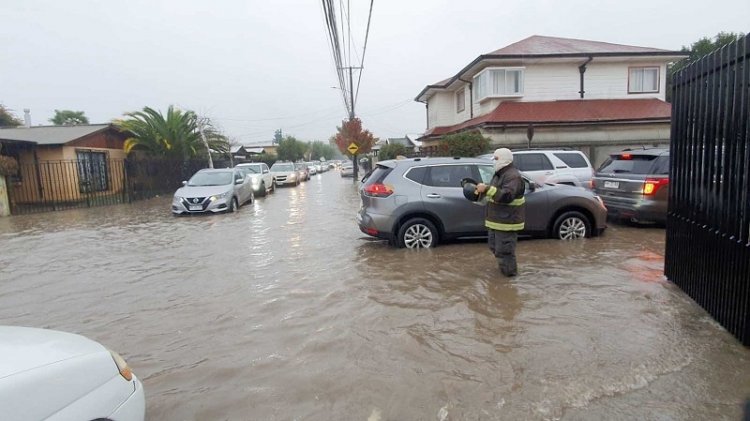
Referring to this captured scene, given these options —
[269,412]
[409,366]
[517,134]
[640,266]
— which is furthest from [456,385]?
[517,134]

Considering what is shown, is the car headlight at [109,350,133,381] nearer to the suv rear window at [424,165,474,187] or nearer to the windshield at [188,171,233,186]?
the suv rear window at [424,165,474,187]

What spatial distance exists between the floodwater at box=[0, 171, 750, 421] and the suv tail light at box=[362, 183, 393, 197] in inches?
38.4

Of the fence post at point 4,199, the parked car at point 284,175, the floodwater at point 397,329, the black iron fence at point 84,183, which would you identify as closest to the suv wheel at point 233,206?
the floodwater at point 397,329

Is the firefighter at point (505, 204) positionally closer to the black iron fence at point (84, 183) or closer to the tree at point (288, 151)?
the black iron fence at point (84, 183)

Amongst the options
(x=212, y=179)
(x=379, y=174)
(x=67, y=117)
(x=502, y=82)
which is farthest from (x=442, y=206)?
(x=67, y=117)

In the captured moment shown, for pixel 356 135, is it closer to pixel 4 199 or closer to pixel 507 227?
pixel 4 199

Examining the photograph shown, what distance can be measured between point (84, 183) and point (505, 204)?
19.4 m

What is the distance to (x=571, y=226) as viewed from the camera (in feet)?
26.1

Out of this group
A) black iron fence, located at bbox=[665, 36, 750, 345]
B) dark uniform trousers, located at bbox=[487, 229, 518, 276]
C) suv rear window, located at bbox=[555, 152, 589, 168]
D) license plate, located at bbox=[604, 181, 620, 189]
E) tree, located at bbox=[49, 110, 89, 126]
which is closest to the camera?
black iron fence, located at bbox=[665, 36, 750, 345]

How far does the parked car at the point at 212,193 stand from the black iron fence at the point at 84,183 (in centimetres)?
600

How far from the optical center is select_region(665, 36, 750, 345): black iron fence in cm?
370

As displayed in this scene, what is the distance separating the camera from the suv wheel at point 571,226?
7.90 metres

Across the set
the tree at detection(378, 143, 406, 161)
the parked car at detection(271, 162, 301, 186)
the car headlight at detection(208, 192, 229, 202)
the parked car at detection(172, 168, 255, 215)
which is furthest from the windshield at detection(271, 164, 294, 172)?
the car headlight at detection(208, 192, 229, 202)

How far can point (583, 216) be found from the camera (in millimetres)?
7973
